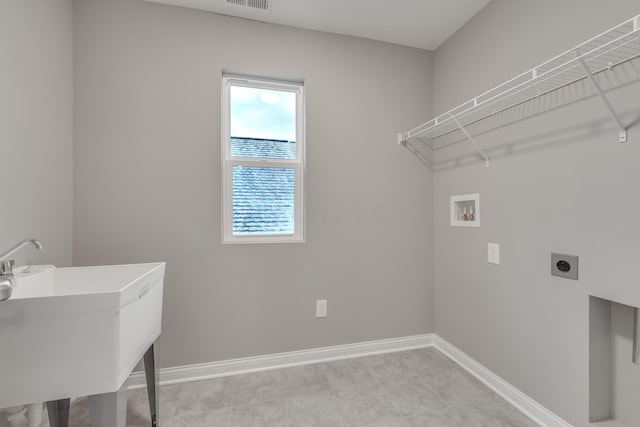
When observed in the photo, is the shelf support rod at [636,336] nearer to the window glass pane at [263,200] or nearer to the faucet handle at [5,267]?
the window glass pane at [263,200]

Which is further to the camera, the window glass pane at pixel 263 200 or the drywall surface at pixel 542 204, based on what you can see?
the window glass pane at pixel 263 200

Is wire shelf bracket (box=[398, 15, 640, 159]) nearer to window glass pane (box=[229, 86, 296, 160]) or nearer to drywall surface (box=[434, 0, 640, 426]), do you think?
drywall surface (box=[434, 0, 640, 426])

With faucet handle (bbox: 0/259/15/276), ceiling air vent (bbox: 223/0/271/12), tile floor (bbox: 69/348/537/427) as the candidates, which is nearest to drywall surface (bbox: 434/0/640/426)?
tile floor (bbox: 69/348/537/427)

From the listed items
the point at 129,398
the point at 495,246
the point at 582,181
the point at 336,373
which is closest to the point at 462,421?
the point at 336,373

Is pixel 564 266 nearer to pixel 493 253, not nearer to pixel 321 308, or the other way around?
pixel 493 253

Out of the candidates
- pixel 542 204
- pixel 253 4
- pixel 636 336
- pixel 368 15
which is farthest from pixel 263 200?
pixel 636 336

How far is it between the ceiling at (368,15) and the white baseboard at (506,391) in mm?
2364

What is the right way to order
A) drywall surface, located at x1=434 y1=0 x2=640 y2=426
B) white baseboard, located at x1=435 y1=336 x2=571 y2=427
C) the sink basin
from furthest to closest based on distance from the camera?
white baseboard, located at x1=435 y1=336 x2=571 y2=427 < drywall surface, located at x1=434 y1=0 x2=640 y2=426 < the sink basin

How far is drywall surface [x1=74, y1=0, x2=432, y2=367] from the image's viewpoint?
5.64 ft

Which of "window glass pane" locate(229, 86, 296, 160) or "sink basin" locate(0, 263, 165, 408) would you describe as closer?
"sink basin" locate(0, 263, 165, 408)

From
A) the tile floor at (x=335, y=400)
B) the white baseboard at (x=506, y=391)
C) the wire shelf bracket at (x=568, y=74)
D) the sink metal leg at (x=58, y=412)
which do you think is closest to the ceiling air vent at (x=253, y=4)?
the wire shelf bracket at (x=568, y=74)

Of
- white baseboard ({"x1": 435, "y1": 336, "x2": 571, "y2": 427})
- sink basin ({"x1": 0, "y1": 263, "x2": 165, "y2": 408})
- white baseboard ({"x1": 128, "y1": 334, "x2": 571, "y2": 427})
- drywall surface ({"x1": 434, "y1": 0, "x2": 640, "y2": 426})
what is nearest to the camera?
sink basin ({"x1": 0, "y1": 263, "x2": 165, "y2": 408})

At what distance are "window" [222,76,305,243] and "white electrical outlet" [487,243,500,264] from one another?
1.25 meters

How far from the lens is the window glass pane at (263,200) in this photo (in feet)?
6.47
